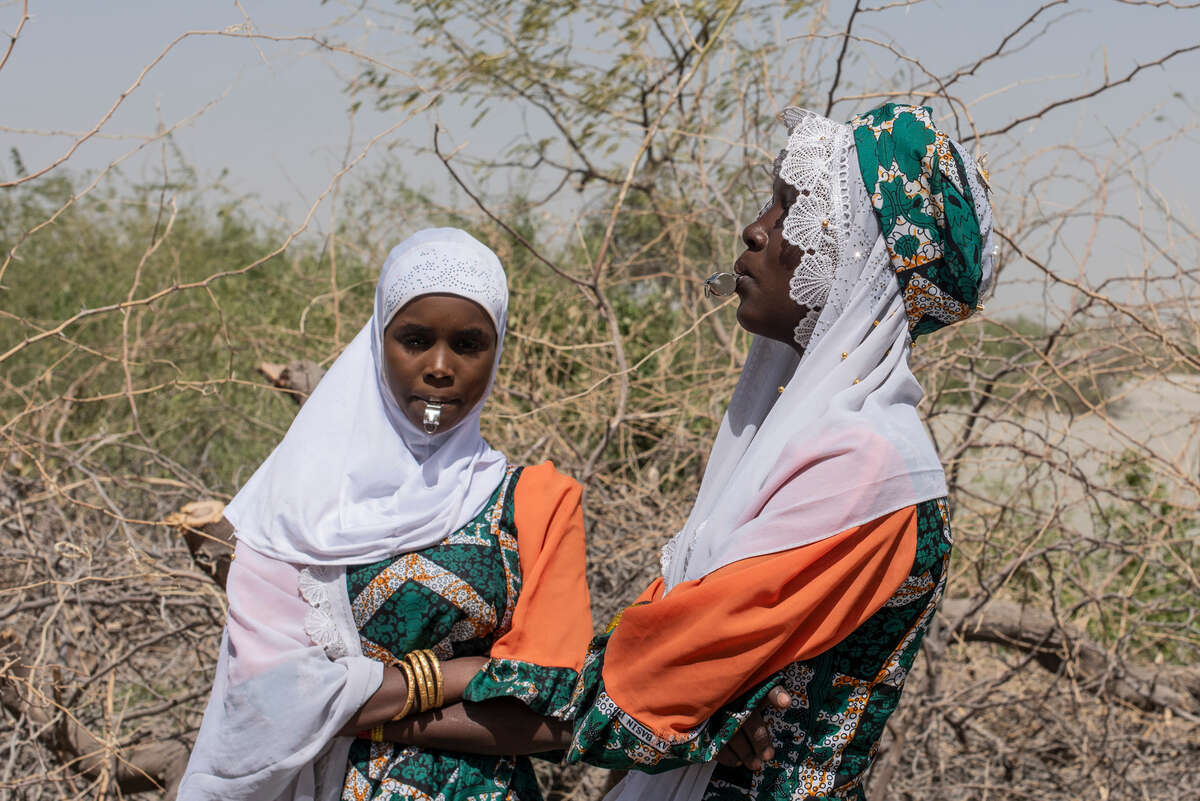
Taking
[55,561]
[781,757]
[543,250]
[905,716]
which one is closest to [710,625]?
[781,757]

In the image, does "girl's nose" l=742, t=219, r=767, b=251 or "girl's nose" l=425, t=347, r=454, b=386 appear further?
"girl's nose" l=425, t=347, r=454, b=386

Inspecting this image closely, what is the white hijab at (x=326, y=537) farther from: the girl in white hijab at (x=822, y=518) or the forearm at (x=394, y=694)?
the girl in white hijab at (x=822, y=518)

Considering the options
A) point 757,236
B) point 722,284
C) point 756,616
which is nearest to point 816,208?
point 757,236

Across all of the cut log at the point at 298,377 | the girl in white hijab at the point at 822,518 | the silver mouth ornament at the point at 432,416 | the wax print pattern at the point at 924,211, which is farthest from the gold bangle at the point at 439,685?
the cut log at the point at 298,377

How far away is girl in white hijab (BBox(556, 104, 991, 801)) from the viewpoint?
137cm

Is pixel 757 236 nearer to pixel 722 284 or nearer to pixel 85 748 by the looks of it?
pixel 722 284

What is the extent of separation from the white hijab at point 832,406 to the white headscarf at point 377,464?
48cm

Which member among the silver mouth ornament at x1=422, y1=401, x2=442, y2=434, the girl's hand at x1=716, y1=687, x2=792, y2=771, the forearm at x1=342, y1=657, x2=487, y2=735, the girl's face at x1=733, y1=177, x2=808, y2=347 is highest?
the girl's face at x1=733, y1=177, x2=808, y2=347

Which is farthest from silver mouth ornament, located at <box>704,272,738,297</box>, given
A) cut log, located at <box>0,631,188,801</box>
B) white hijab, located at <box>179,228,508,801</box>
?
cut log, located at <box>0,631,188,801</box>

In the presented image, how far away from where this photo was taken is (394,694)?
1.71 meters

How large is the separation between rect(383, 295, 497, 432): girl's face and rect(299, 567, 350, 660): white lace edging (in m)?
0.30

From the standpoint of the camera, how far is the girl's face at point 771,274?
154 centimetres

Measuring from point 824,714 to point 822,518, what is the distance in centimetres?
32

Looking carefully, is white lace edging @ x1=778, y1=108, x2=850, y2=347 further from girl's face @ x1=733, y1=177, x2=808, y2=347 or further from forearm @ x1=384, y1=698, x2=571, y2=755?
forearm @ x1=384, y1=698, x2=571, y2=755
